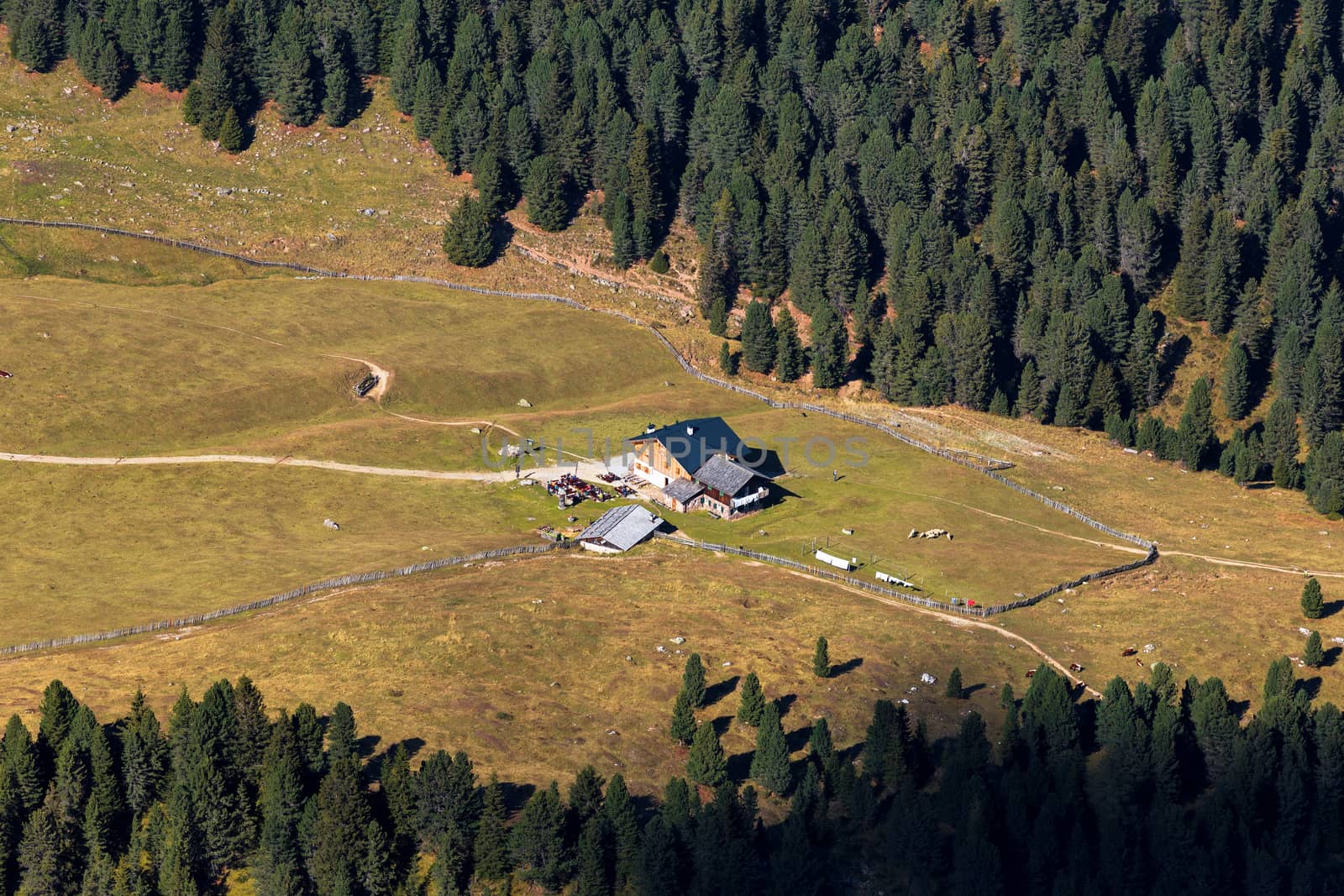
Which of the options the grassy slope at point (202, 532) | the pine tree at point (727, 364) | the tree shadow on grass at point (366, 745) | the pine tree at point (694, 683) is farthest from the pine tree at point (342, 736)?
the pine tree at point (727, 364)

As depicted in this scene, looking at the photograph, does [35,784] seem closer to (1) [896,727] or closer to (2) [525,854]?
(2) [525,854]

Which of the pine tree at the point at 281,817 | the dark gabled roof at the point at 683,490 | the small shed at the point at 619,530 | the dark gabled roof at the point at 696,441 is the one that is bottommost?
the pine tree at the point at 281,817

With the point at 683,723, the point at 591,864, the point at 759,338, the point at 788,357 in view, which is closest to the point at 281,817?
the point at 591,864

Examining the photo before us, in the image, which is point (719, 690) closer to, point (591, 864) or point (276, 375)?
point (591, 864)

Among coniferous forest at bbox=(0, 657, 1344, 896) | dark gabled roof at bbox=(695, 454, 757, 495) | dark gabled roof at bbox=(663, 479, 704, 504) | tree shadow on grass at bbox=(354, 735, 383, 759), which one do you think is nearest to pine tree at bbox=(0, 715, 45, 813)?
coniferous forest at bbox=(0, 657, 1344, 896)

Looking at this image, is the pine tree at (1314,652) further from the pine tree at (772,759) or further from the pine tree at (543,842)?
the pine tree at (543,842)
